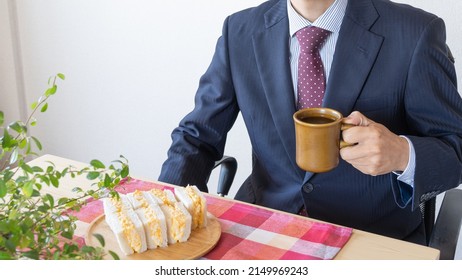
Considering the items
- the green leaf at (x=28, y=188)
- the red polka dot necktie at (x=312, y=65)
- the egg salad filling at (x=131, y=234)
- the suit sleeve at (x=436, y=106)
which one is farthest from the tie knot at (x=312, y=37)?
the green leaf at (x=28, y=188)

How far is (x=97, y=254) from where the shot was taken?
0.87m

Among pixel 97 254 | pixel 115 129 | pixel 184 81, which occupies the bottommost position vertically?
pixel 115 129

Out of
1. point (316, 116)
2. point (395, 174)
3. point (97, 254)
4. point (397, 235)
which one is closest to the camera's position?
point (97, 254)

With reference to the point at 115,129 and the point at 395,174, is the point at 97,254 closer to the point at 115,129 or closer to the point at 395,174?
the point at 395,174

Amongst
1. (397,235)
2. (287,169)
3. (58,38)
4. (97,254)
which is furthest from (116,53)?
(97,254)

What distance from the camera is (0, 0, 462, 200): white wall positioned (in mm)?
2688

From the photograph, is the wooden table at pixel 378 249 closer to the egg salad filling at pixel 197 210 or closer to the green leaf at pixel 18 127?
the egg salad filling at pixel 197 210

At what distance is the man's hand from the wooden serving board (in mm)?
331

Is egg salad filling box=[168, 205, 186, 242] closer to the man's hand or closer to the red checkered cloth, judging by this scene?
the red checkered cloth

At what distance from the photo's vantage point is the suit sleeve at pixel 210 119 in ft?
5.85

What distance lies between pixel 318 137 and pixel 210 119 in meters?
0.63

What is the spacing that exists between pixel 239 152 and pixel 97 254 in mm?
1878
